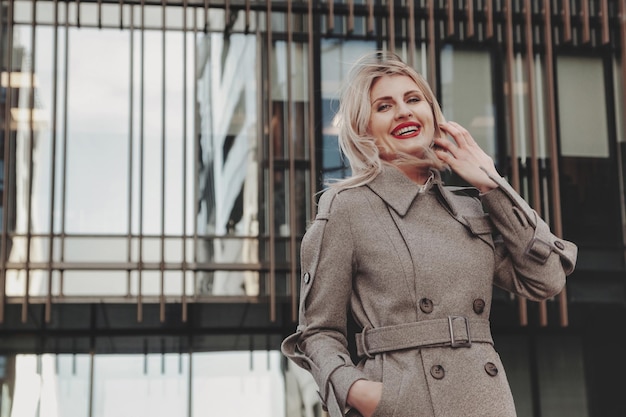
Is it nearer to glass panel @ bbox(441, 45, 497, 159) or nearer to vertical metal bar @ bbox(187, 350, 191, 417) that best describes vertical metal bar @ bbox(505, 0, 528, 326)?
glass panel @ bbox(441, 45, 497, 159)

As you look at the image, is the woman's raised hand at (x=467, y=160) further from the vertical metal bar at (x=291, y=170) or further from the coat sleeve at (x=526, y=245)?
the vertical metal bar at (x=291, y=170)

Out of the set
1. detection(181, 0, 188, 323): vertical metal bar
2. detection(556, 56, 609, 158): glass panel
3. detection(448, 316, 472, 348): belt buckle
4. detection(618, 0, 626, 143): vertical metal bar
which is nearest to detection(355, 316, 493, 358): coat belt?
detection(448, 316, 472, 348): belt buckle

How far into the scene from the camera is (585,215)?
1098 centimetres

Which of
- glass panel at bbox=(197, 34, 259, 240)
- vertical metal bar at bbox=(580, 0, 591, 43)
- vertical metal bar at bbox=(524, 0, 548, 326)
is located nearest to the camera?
glass panel at bbox=(197, 34, 259, 240)

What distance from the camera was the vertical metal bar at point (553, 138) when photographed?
34.9 ft

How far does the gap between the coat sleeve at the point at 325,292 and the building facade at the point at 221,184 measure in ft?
25.4

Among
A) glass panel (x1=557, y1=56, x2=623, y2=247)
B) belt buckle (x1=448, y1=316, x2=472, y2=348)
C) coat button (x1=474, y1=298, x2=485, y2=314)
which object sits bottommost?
belt buckle (x1=448, y1=316, x2=472, y2=348)

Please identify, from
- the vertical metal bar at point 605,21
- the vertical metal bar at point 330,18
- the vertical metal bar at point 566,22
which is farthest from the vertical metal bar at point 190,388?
the vertical metal bar at point 605,21

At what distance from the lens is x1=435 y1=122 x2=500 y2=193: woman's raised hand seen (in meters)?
2.36

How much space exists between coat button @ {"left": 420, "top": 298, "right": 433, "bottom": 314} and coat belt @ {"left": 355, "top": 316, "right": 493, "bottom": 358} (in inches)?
0.9

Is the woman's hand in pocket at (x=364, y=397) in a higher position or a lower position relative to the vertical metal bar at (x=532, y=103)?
lower

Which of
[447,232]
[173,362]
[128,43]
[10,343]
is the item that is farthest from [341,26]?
[447,232]

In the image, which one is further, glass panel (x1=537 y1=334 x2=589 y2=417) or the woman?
glass panel (x1=537 y1=334 x2=589 y2=417)

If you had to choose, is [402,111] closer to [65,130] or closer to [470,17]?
[65,130]
